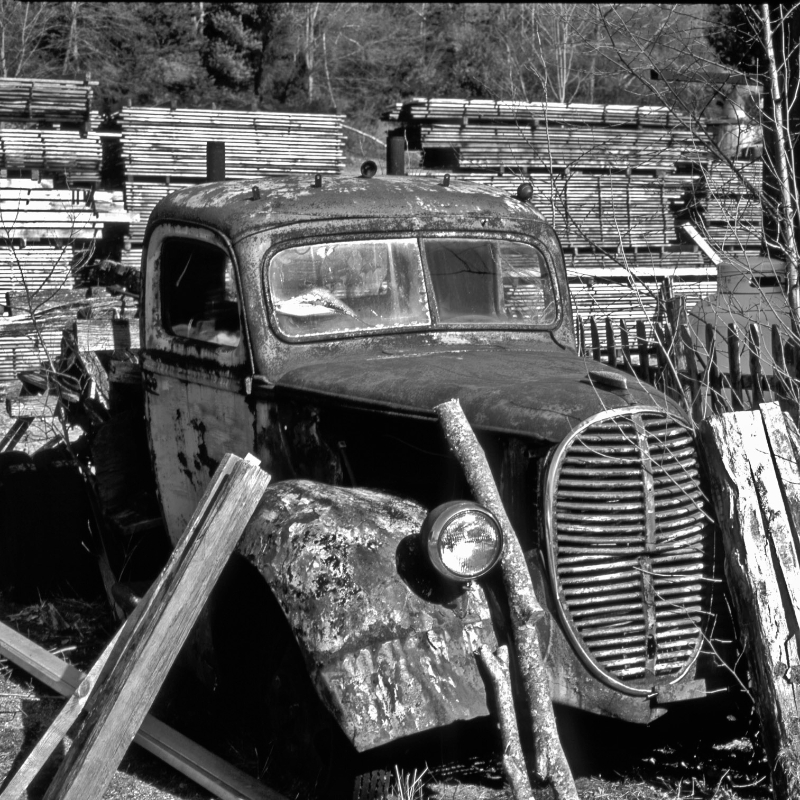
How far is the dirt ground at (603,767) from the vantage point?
3.48m

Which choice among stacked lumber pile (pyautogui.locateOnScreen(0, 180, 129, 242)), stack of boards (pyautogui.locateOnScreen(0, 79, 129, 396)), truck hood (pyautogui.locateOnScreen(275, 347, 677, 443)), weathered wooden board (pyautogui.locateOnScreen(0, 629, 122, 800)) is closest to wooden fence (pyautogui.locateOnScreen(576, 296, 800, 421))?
truck hood (pyautogui.locateOnScreen(275, 347, 677, 443))

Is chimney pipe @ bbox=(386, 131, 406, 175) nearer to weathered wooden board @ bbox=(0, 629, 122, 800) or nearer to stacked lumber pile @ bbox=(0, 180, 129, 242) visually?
weathered wooden board @ bbox=(0, 629, 122, 800)

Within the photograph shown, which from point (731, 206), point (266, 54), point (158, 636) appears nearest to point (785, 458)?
point (158, 636)

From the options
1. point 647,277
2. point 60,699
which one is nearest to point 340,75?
point 647,277

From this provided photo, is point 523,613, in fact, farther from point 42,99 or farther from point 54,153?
point 42,99

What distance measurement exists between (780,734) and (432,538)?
121 centimetres

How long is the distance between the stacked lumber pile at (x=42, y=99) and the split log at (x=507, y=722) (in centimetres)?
1330

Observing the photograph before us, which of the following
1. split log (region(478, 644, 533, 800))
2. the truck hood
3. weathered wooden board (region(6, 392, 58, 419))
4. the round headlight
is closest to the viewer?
split log (region(478, 644, 533, 800))

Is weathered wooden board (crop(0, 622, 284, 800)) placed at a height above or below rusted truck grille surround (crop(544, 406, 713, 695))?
below

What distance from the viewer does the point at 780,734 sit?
3.27 m

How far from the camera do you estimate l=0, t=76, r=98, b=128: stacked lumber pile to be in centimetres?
1452

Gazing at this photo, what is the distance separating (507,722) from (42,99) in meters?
13.6

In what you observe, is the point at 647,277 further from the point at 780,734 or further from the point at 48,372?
the point at 780,734

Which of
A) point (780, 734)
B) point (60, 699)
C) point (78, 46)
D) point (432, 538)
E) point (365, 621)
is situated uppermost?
point (78, 46)
